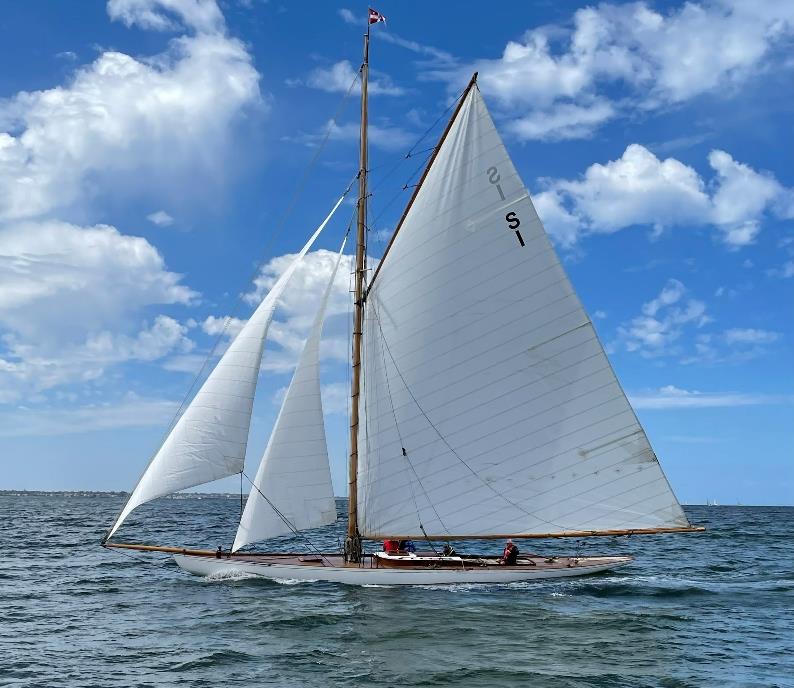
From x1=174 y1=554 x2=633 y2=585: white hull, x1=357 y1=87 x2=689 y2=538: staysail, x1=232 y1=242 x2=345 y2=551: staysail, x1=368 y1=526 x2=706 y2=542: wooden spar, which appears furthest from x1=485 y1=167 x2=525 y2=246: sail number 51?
x1=174 y1=554 x2=633 y2=585: white hull

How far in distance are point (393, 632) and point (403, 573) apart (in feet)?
17.2

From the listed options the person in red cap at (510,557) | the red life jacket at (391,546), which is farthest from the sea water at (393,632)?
the red life jacket at (391,546)

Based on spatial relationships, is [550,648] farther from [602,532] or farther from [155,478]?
[155,478]

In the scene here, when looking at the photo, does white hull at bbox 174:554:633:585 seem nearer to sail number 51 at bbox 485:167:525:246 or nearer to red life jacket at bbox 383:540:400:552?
red life jacket at bbox 383:540:400:552

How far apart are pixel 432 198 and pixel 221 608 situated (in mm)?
15065

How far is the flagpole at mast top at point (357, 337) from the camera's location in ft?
92.7

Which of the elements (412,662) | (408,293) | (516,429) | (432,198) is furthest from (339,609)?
(432,198)

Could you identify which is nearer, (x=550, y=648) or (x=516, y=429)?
(x=550, y=648)

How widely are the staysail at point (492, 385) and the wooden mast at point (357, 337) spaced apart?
1.13 metres

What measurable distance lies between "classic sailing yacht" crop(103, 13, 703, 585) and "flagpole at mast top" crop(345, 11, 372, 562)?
0.27 metres

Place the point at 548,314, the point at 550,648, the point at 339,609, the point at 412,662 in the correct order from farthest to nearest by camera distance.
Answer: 1. the point at 548,314
2. the point at 339,609
3. the point at 550,648
4. the point at 412,662

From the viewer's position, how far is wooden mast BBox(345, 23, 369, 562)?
92.7 feet

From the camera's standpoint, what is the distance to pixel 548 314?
26.1 metres

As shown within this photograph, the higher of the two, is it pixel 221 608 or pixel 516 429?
pixel 516 429
